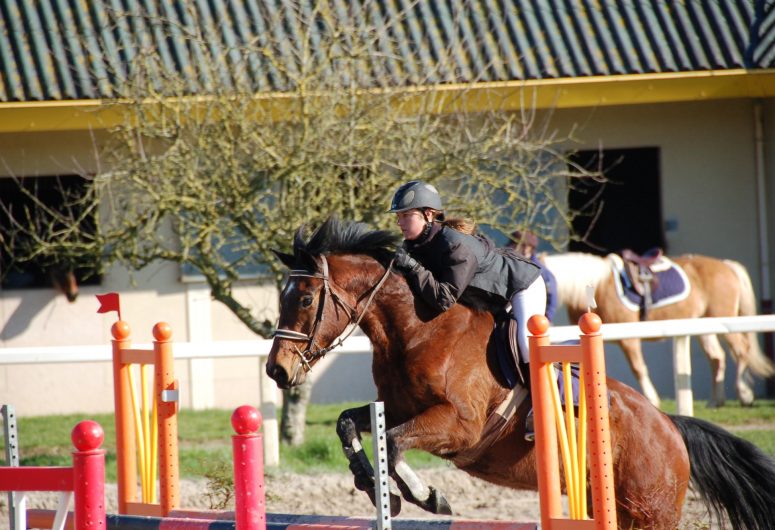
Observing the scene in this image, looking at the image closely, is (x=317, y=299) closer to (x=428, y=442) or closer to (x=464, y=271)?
(x=464, y=271)

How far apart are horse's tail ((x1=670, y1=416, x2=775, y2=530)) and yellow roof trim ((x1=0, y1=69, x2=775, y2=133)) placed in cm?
555

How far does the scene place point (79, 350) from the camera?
878cm

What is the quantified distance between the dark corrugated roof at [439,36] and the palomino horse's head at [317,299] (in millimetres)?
5529

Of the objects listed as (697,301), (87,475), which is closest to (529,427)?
(87,475)

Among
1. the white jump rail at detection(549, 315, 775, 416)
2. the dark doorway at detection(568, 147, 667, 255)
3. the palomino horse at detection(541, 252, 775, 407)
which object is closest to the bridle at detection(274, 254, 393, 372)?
the white jump rail at detection(549, 315, 775, 416)

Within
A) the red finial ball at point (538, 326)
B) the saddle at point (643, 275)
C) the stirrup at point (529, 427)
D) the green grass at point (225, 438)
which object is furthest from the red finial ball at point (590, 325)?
the saddle at point (643, 275)

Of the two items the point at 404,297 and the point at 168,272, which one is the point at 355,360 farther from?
the point at 404,297

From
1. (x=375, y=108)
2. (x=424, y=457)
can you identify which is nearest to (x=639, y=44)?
(x=375, y=108)

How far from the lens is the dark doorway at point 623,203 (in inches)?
510

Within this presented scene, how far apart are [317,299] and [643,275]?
6.51 meters

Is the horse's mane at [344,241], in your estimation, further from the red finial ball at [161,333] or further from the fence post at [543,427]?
→ the fence post at [543,427]

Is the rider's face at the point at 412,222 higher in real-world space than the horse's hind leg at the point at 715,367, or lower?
higher

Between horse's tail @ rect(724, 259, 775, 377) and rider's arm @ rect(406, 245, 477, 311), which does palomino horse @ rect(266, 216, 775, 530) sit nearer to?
rider's arm @ rect(406, 245, 477, 311)

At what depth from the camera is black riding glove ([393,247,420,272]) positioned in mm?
5512
